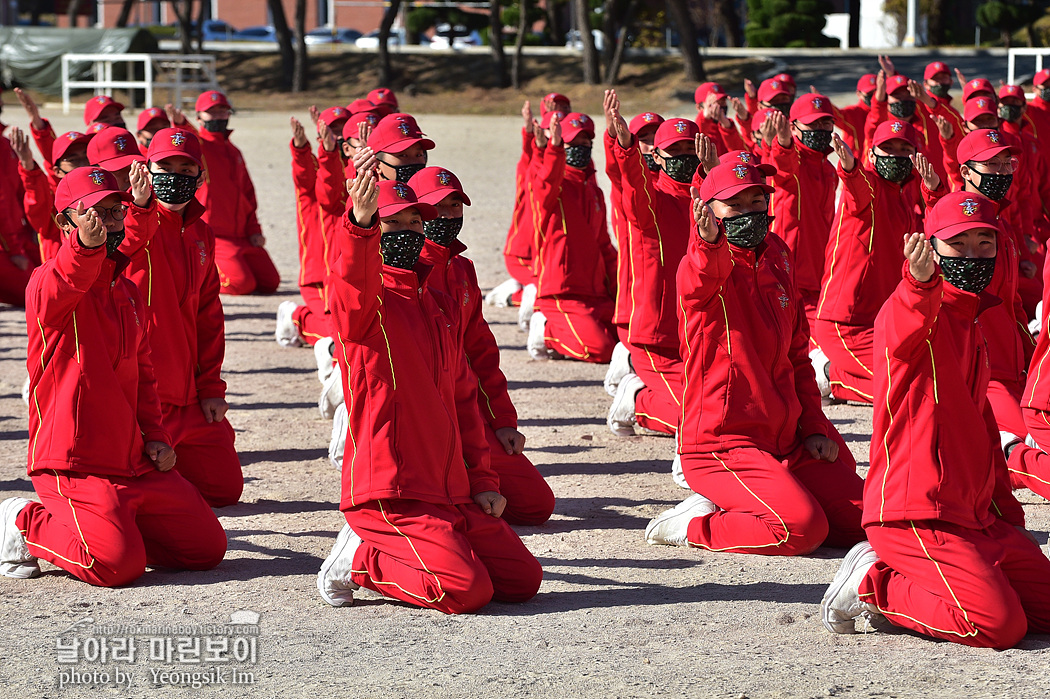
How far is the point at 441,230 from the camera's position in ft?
20.0

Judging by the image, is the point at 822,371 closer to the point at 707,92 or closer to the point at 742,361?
the point at 742,361

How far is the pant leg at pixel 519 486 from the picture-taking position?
22.2 feet

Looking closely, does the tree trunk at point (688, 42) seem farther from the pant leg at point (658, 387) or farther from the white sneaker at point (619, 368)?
the pant leg at point (658, 387)

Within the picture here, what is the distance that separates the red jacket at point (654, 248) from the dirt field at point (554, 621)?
31.4 inches

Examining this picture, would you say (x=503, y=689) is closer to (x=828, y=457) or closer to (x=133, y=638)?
(x=133, y=638)

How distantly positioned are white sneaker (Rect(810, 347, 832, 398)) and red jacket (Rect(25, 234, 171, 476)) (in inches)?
189

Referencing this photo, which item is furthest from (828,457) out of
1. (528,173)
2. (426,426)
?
(528,173)

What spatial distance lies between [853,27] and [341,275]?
41.2m

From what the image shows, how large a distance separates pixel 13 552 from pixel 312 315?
16.3 ft

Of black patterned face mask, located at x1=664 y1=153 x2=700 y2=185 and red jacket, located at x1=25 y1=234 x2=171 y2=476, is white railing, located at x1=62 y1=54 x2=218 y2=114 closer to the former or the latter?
black patterned face mask, located at x1=664 y1=153 x2=700 y2=185

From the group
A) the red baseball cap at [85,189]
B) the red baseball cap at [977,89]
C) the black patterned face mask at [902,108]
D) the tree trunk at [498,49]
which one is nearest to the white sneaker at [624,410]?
the red baseball cap at [85,189]

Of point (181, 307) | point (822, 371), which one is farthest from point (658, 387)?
point (181, 307)

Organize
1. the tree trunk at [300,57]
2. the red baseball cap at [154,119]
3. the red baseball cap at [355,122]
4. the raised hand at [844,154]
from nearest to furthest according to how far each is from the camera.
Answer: the raised hand at [844,154], the red baseball cap at [355,122], the red baseball cap at [154,119], the tree trunk at [300,57]

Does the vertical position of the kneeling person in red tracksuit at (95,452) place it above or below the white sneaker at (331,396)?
above
